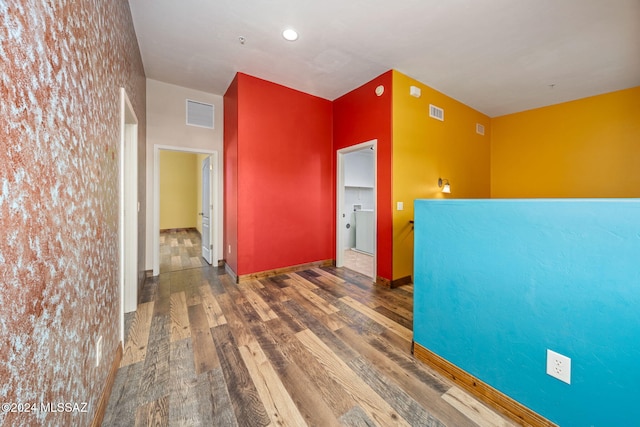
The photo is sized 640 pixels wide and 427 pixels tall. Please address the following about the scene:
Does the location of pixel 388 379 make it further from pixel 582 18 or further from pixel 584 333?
pixel 582 18

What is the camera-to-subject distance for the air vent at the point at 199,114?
369 cm

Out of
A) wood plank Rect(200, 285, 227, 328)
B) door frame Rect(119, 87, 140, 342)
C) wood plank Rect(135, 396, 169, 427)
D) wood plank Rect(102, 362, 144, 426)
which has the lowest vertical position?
wood plank Rect(135, 396, 169, 427)

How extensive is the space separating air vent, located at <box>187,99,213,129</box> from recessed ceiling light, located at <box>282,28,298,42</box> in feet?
6.61

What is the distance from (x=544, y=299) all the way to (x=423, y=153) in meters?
2.71

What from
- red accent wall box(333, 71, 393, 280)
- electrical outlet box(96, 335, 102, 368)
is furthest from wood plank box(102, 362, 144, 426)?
red accent wall box(333, 71, 393, 280)

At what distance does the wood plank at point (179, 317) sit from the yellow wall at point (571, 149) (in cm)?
578

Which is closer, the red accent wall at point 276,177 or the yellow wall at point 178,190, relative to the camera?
the red accent wall at point 276,177

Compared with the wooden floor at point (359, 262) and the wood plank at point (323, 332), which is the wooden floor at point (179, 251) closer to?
the wood plank at point (323, 332)

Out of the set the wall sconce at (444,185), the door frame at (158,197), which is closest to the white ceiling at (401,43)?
the door frame at (158,197)

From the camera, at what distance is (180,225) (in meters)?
7.67

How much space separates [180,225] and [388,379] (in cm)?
801

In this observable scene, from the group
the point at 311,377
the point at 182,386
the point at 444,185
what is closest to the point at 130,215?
the point at 182,386

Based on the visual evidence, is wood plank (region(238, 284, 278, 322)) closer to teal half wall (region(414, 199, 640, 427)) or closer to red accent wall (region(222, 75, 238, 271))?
red accent wall (region(222, 75, 238, 271))

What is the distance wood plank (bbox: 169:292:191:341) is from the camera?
6.63 ft
